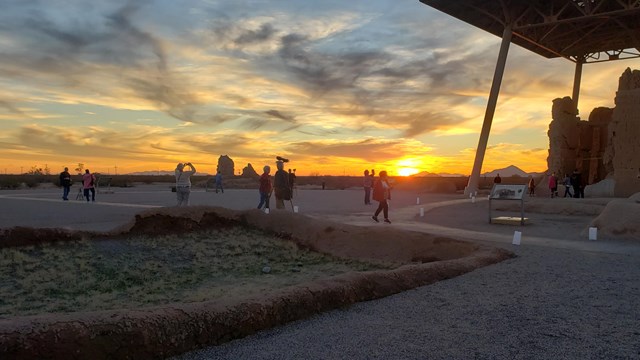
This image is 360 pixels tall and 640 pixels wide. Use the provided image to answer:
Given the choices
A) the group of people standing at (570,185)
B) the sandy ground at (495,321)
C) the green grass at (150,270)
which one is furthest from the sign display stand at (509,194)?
the group of people standing at (570,185)

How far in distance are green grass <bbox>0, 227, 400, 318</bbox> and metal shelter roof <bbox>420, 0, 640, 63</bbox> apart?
2624cm

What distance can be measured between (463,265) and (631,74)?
90.4ft

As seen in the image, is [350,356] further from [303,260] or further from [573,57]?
[573,57]

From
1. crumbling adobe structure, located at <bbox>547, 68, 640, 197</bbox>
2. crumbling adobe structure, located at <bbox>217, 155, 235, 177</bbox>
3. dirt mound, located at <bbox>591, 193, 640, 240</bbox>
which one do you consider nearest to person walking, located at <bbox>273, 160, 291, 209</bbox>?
dirt mound, located at <bbox>591, 193, 640, 240</bbox>

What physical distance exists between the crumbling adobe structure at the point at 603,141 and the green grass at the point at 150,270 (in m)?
23.1

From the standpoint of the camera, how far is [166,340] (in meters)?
4.27

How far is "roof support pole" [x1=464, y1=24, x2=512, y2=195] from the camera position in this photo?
→ 1346 inches

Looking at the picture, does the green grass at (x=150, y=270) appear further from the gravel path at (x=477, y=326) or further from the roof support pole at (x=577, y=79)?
the roof support pole at (x=577, y=79)

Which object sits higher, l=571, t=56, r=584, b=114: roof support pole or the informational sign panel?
l=571, t=56, r=584, b=114: roof support pole

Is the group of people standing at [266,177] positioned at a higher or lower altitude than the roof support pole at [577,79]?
lower

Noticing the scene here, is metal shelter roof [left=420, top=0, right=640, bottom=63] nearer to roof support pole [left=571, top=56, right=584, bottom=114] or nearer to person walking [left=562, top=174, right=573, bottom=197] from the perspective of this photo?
roof support pole [left=571, top=56, right=584, bottom=114]

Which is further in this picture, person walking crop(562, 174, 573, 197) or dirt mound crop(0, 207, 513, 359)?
person walking crop(562, 174, 573, 197)

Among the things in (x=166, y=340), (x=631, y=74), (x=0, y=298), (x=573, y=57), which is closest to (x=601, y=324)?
(x=166, y=340)

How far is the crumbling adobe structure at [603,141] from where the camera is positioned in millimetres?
27516
